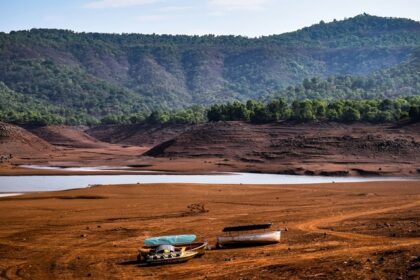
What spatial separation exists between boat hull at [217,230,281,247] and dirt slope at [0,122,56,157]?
9216 centimetres

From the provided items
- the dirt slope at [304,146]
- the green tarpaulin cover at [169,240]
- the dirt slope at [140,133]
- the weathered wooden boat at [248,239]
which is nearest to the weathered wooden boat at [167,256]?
the green tarpaulin cover at [169,240]

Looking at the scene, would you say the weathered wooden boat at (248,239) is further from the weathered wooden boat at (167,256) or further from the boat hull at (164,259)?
the boat hull at (164,259)

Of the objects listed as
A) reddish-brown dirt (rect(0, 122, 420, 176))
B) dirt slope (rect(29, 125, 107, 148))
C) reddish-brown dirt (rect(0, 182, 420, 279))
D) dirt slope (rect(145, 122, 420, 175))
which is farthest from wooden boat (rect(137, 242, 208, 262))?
dirt slope (rect(29, 125, 107, 148))

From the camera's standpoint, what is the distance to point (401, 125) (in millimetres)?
93812

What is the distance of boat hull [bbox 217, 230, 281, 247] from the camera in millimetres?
27906

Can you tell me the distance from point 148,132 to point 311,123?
2644 inches

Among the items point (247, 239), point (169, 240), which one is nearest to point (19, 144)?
point (169, 240)

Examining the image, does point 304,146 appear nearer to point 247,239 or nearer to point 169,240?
point 247,239

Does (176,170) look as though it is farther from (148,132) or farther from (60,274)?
(148,132)

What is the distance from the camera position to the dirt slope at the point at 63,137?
151 meters

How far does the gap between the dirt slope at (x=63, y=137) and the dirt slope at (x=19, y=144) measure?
1884 cm

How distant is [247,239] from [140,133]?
142 meters

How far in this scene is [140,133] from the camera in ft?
Result: 553

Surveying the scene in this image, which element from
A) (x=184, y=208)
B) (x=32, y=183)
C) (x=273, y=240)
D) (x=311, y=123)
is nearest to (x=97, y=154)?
(x=311, y=123)
